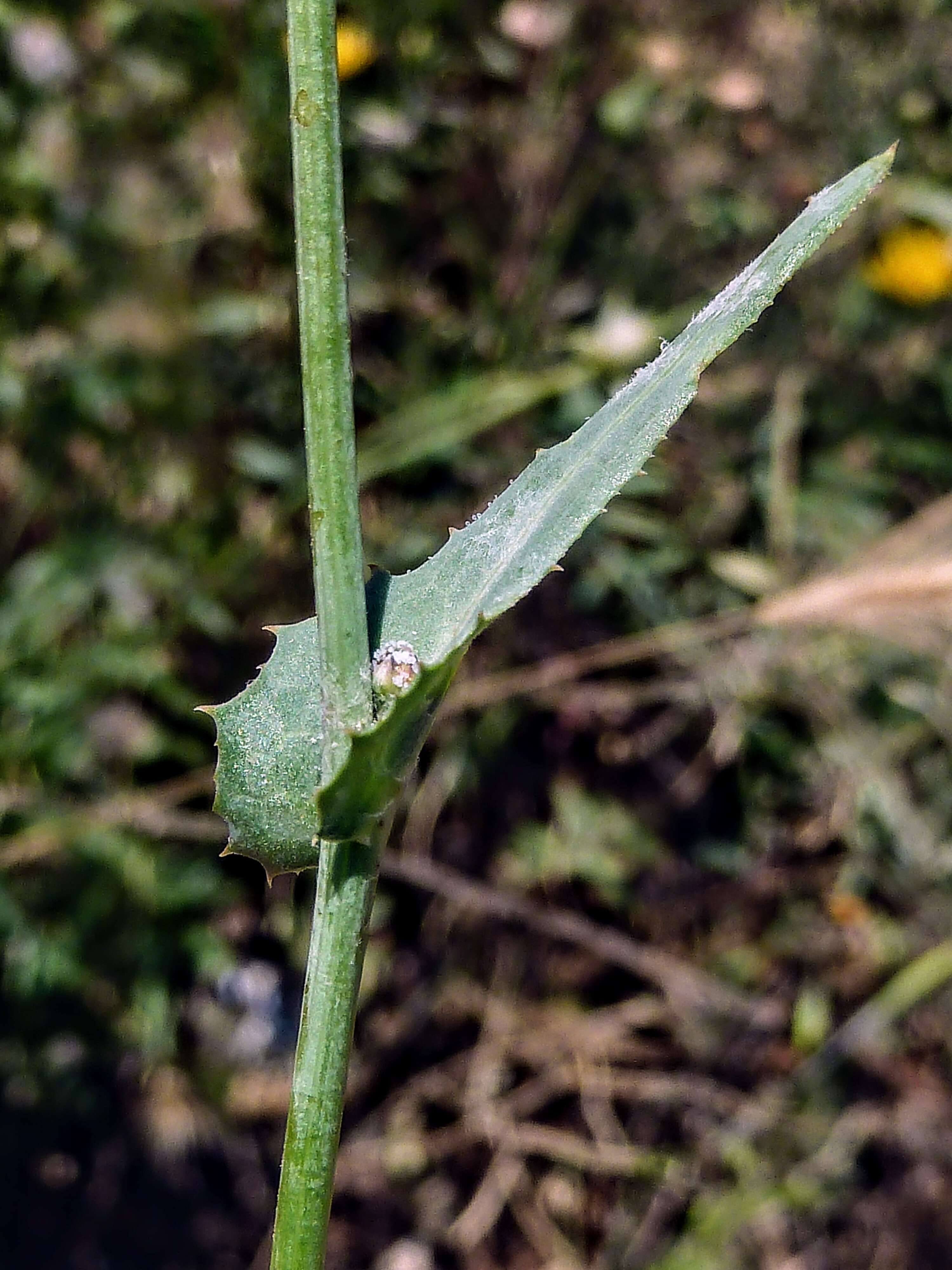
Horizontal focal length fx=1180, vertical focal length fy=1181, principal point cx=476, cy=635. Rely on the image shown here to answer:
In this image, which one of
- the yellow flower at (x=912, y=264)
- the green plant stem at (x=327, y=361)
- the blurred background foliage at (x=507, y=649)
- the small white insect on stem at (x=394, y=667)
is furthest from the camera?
the yellow flower at (x=912, y=264)

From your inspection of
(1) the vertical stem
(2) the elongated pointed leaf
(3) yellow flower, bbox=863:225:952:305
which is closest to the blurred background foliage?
(3) yellow flower, bbox=863:225:952:305

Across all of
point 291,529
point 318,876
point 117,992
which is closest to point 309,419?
point 318,876

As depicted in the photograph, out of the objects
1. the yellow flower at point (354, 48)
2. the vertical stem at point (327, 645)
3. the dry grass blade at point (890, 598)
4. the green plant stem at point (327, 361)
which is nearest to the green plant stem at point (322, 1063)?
the vertical stem at point (327, 645)

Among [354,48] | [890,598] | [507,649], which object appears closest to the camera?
[890,598]

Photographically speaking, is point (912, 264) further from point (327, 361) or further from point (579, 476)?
point (327, 361)

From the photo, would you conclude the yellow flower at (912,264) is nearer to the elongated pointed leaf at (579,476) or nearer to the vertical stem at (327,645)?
the elongated pointed leaf at (579,476)

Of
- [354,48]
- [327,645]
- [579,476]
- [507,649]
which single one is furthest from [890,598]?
[354,48]

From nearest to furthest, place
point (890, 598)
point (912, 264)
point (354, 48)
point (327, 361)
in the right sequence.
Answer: point (327, 361) → point (890, 598) → point (354, 48) → point (912, 264)
